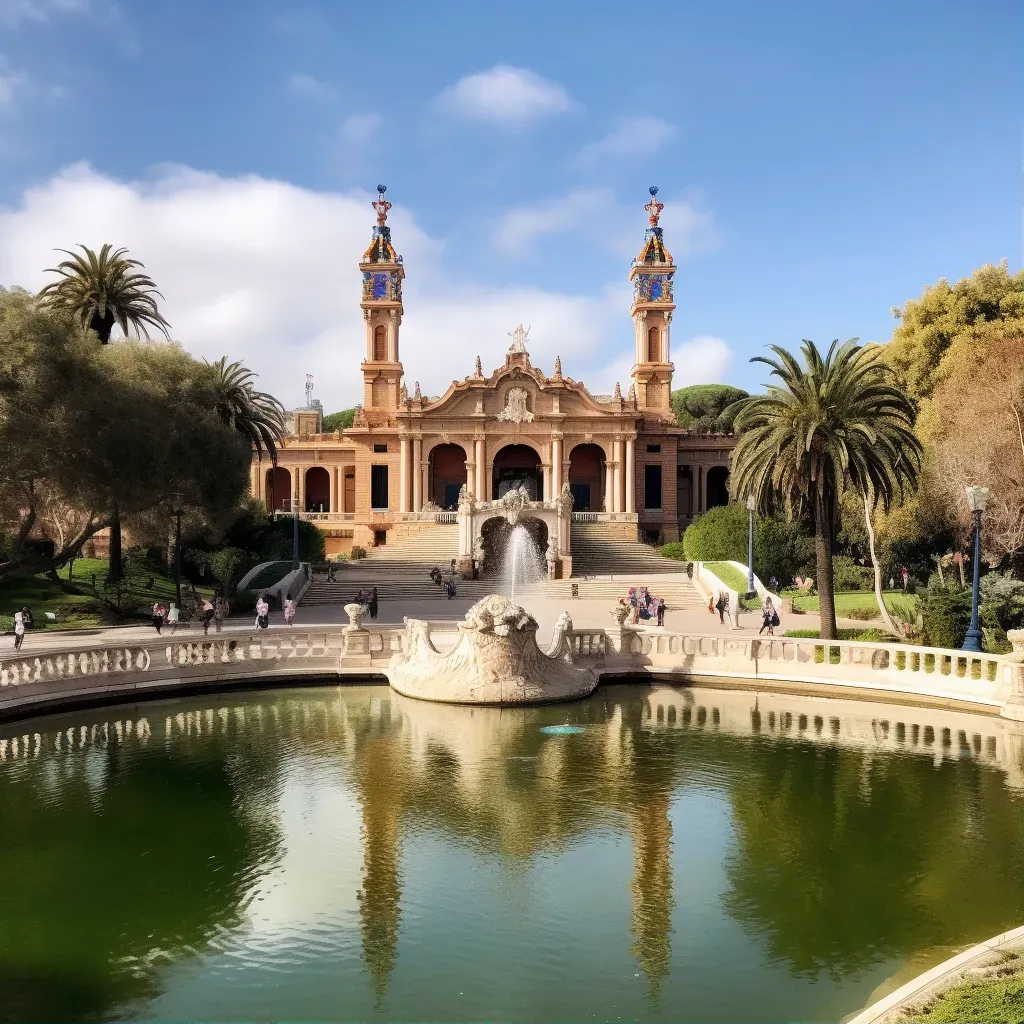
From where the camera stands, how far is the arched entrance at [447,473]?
60625 millimetres

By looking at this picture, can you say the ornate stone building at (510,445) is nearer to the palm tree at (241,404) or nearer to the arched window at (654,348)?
the arched window at (654,348)

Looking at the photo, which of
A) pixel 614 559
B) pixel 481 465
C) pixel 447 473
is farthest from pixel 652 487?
pixel 447 473

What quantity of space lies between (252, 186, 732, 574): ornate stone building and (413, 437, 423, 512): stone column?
0.07m

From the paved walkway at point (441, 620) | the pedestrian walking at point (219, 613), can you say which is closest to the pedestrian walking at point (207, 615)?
the pedestrian walking at point (219, 613)

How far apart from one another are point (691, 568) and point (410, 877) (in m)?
34.1

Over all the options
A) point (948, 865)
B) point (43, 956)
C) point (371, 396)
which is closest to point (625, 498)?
point (371, 396)

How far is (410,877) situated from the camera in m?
10.0

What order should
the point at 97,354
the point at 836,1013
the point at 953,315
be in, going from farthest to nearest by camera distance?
the point at 953,315 < the point at 97,354 < the point at 836,1013

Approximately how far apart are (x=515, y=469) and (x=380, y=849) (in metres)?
50.5

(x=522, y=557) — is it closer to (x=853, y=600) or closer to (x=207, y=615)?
(x=853, y=600)

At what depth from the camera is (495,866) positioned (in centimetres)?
1036

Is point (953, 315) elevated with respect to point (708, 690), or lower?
elevated

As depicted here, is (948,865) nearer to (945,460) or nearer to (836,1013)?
(836,1013)

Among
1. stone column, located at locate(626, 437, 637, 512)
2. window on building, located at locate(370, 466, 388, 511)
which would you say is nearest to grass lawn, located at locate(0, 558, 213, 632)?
window on building, located at locate(370, 466, 388, 511)
